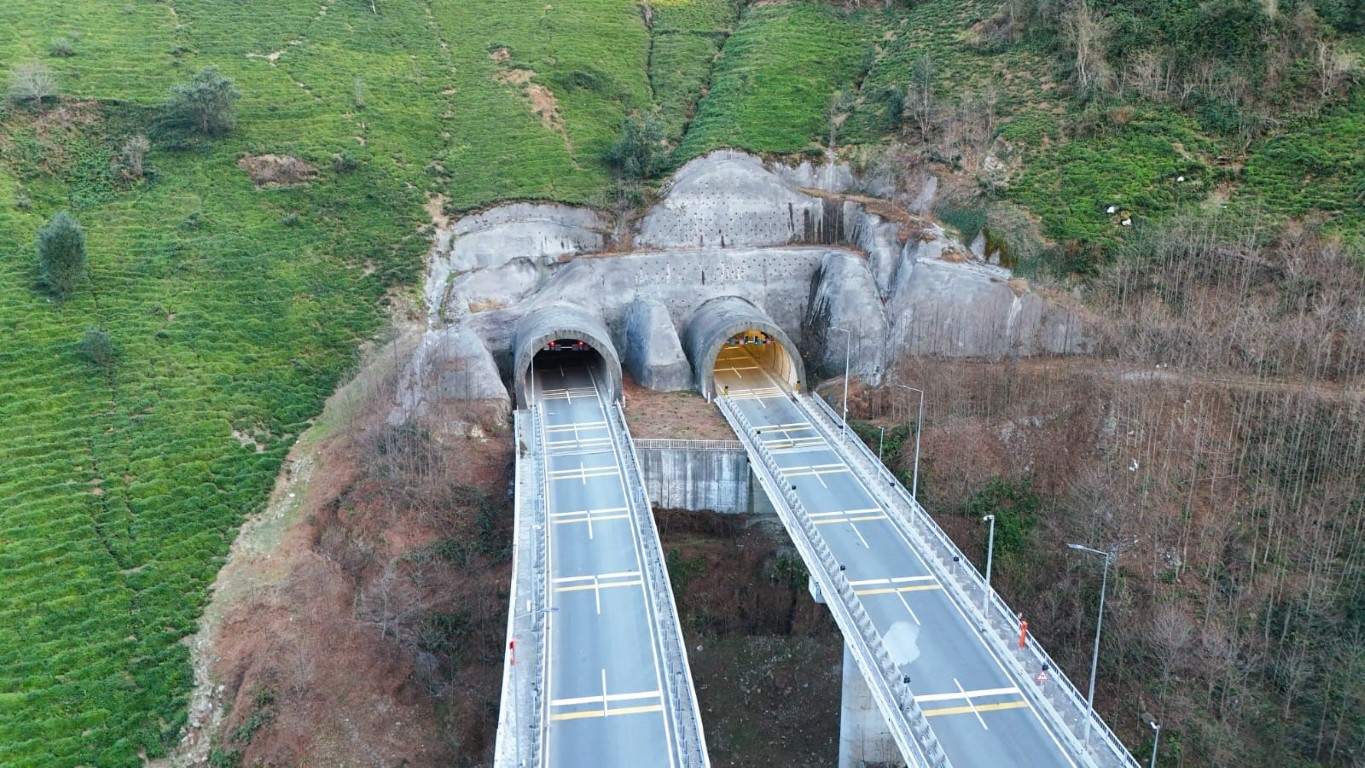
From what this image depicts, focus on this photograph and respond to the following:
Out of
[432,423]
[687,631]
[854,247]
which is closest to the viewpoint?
[687,631]

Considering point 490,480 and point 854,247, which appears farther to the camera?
point 854,247

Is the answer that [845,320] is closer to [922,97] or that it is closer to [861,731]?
[922,97]

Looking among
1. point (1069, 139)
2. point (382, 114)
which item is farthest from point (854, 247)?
point (382, 114)

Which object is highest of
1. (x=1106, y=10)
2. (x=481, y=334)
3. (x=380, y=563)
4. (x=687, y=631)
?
(x=1106, y=10)

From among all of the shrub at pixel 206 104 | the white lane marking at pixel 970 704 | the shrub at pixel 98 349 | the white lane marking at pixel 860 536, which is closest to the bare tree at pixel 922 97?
the white lane marking at pixel 860 536

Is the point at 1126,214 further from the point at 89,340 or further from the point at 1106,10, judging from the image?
the point at 89,340

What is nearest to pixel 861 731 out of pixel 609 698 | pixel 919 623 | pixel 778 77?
pixel 919 623

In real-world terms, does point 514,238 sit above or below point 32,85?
below
